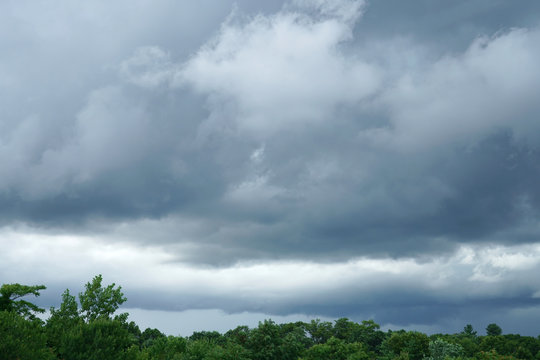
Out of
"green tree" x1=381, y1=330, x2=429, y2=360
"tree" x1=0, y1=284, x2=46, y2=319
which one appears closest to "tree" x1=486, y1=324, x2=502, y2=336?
"green tree" x1=381, y1=330, x2=429, y2=360

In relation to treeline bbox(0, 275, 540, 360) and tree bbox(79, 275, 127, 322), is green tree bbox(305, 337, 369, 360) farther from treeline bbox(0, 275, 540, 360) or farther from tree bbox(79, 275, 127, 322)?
tree bbox(79, 275, 127, 322)

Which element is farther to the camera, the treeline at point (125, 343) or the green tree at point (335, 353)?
the green tree at point (335, 353)

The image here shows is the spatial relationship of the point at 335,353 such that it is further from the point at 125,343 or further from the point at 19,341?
the point at 19,341

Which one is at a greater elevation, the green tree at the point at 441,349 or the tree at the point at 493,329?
the tree at the point at 493,329

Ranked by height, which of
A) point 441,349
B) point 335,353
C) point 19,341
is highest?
point 441,349

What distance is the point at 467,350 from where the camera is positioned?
379 feet

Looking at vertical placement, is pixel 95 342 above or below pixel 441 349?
below

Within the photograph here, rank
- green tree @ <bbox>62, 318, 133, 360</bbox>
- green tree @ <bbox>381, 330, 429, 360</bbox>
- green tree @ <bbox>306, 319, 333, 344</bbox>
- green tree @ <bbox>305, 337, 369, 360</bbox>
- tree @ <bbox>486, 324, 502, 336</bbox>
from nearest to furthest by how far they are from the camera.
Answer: green tree @ <bbox>62, 318, 133, 360</bbox> < green tree @ <bbox>305, 337, 369, 360</bbox> < green tree @ <bbox>381, 330, 429, 360</bbox> < green tree @ <bbox>306, 319, 333, 344</bbox> < tree @ <bbox>486, 324, 502, 336</bbox>

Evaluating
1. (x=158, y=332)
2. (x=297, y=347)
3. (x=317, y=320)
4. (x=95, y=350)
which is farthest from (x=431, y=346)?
(x=158, y=332)

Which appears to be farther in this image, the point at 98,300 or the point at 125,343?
the point at 98,300

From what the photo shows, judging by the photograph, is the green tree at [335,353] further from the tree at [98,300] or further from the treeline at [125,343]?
the tree at [98,300]

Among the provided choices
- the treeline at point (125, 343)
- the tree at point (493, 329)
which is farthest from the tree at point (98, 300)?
the tree at point (493, 329)

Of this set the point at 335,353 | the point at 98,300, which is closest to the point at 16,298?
the point at 98,300

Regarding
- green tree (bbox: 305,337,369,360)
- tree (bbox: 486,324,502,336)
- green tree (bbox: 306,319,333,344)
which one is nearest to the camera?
green tree (bbox: 305,337,369,360)
